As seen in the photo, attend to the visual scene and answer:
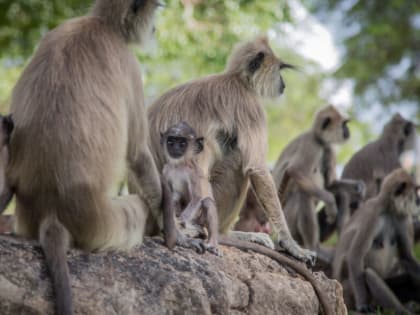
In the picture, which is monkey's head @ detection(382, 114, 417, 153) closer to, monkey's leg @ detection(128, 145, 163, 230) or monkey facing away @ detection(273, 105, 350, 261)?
monkey facing away @ detection(273, 105, 350, 261)

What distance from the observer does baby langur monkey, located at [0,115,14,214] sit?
3.85 m

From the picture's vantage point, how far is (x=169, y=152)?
5336mm

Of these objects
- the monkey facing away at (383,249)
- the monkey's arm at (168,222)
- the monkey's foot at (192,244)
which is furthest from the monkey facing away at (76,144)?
the monkey facing away at (383,249)

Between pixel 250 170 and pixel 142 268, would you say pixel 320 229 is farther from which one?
pixel 142 268

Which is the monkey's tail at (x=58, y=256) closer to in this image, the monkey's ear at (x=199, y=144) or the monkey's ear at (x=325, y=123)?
the monkey's ear at (x=199, y=144)

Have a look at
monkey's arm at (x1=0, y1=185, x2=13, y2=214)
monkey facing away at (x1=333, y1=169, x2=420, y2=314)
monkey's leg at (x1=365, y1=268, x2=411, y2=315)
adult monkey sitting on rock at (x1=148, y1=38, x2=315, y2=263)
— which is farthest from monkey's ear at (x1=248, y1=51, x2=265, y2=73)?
monkey's leg at (x1=365, y1=268, x2=411, y2=315)

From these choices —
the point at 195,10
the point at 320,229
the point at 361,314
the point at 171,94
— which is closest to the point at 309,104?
the point at 195,10

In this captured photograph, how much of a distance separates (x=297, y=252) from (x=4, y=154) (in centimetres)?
225

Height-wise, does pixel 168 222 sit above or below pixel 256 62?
below

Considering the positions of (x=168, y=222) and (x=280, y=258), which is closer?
(x=168, y=222)

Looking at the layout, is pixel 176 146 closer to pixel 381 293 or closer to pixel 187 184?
pixel 187 184

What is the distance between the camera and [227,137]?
557cm

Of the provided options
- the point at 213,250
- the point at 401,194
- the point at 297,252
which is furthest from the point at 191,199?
the point at 401,194

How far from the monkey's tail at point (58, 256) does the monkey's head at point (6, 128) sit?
0.45 metres
